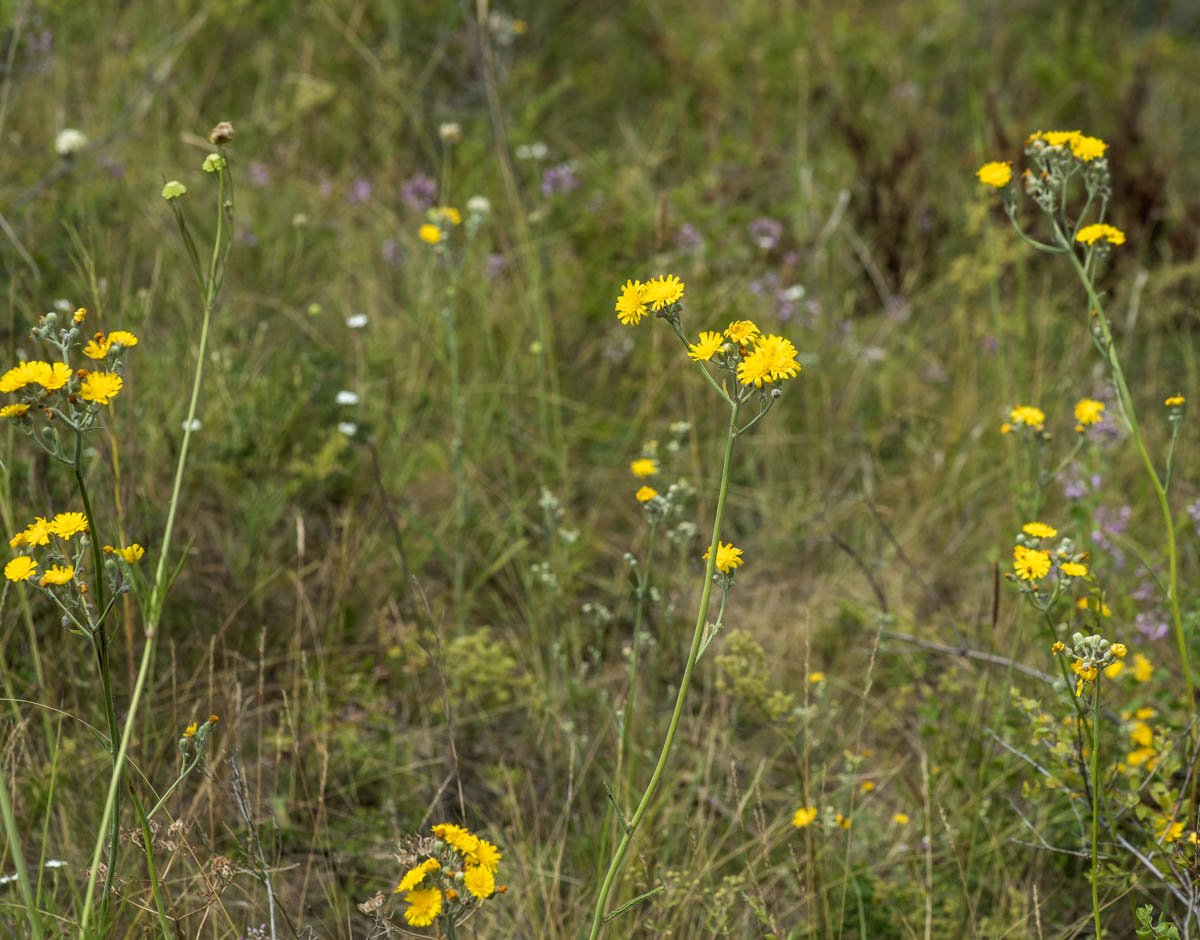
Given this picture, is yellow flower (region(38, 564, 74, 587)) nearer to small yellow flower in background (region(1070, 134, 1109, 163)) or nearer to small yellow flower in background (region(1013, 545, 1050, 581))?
small yellow flower in background (region(1013, 545, 1050, 581))

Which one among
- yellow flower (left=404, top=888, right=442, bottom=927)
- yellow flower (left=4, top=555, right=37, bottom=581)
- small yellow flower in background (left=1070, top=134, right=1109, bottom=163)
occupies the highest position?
small yellow flower in background (left=1070, top=134, right=1109, bottom=163)

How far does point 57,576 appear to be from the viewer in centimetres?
113

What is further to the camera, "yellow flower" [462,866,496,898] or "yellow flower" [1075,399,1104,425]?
"yellow flower" [1075,399,1104,425]

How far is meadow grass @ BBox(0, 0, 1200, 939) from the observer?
170cm

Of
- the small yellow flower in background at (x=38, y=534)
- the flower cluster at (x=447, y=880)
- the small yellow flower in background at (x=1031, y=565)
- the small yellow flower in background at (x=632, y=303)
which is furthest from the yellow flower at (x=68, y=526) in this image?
the small yellow flower in background at (x=1031, y=565)

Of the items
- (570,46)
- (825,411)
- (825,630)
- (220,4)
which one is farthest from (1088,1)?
(825,630)

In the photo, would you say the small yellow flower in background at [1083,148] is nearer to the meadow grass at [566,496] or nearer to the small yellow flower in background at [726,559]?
the meadow grass at [566,496]

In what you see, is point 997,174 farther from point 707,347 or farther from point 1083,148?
point 707,347

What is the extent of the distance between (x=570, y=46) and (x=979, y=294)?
227 centimetres

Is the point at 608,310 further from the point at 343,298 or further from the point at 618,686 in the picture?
the point at 618,686

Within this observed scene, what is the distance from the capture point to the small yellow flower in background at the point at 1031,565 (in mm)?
1394

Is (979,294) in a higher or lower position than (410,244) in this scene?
lower

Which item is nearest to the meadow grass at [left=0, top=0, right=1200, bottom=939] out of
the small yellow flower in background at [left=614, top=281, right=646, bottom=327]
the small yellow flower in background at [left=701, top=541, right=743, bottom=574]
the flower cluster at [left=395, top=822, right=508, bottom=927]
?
the flower cluster at [left=395, top=822, right=508, bottom=927]

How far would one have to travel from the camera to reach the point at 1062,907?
181 cm
